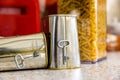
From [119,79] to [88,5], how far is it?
0.27m

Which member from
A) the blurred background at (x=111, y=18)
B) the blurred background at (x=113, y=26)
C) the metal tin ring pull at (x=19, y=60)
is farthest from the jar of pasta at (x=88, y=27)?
the blurred background at (x=113, y=26)

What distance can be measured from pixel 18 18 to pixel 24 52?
288 mm

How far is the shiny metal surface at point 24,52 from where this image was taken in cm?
67

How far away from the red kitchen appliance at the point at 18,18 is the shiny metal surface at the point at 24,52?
9.7 inches

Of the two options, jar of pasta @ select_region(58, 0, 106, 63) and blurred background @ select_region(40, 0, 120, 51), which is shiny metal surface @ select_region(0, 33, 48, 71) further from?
blurred background @ select_region(40, 0, 120, 51)

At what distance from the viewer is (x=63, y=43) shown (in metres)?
0.69

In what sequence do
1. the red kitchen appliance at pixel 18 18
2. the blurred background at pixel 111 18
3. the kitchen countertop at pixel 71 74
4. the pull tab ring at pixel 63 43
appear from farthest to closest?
the blurred background at pixel 111 18 < the red kitchen appliance at pixel 18 18 < the pull tab ring at pixel 63 43 < the kitchen countertop at pixel 71 74

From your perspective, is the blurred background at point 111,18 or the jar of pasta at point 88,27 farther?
the blurred background at point 111,18

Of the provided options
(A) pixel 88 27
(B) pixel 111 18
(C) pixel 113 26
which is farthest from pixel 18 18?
(B) pixel 111 18

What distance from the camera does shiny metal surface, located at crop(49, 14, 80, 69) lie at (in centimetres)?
68

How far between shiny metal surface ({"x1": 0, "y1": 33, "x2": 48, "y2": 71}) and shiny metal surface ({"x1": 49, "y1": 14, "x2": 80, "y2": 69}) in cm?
2

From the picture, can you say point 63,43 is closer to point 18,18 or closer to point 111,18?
point 18,18

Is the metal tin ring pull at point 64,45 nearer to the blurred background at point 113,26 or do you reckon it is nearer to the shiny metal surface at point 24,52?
the shiny metal surface at point 24,52

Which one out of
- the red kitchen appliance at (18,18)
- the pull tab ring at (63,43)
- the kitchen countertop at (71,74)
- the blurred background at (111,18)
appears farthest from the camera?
the blurred background at (111,18)
